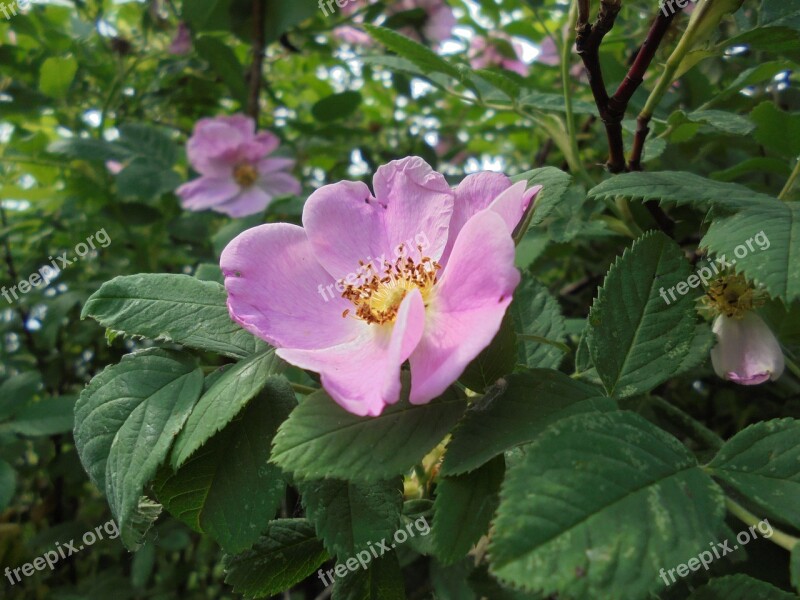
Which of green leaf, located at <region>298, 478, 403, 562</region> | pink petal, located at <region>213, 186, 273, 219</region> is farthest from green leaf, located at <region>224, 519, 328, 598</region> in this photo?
pink petal, located at <region>213, 186, 273, 219</region>

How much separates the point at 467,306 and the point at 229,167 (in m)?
1.25

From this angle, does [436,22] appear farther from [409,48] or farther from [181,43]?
[409,48]

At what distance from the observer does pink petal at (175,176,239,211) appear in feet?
5.15

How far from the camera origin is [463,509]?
0.46m

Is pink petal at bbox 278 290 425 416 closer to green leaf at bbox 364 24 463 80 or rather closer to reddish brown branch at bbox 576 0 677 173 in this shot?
reddish brown branch at bbox 576 0 677 173

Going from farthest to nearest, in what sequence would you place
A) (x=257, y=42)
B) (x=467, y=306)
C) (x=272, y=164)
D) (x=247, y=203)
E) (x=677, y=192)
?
(x=272, y=164) < (x=247, y=203) < (x=257, y=42) < (x=677, y=192) < (x=467, y=306)

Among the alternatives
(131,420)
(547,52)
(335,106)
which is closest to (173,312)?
(131,420)

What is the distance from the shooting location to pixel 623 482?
0.40m

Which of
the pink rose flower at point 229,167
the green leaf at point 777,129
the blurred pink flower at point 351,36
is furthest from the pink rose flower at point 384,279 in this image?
the blurred pink flower at point 351,36

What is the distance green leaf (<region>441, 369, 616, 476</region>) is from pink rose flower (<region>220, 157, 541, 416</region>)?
5cm

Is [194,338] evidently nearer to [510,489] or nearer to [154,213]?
[510,489]

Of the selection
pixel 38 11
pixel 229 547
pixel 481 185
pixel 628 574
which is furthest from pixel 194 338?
pixel 38 11

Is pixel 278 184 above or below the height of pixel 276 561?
above

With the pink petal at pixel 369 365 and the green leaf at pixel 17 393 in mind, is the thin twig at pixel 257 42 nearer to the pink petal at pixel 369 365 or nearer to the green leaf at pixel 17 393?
the green leaf at pixel 17 393
